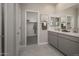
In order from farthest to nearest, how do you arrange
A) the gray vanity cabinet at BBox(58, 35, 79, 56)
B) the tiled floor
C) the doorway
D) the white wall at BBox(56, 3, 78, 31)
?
the doorway, the white wall at BBox(56, 3, 78, 31), the tiled floor, the gray vanity cabinet at BBox(58, 35, 79, 56)

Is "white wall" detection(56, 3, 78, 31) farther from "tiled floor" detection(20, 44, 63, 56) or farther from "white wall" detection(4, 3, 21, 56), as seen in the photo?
"white wall" detection(4, 3, 21, 56)

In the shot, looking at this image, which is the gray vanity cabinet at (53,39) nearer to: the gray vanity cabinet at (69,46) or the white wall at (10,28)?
the gray vanity cabinet at (69,46)

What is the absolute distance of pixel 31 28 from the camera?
4.26 m

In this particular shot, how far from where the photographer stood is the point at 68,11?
381cm

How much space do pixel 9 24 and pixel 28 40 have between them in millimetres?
2158

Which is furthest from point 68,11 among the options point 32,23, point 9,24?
point 9,24

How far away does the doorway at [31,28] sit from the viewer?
4.16m

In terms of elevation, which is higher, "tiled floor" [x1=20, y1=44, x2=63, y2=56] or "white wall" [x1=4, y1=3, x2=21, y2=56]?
"white wall" [x1=4, y1=3, x2=21, y2=56]

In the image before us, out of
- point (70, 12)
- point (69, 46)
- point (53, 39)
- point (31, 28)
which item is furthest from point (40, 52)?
point (70, 12)

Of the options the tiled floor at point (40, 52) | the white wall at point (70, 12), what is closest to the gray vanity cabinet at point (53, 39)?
the tiled floor at point (40, 52)

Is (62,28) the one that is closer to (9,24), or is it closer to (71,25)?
(71,25)

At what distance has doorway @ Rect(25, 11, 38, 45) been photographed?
13.7 feet

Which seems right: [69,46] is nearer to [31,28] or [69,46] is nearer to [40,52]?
[40,52]

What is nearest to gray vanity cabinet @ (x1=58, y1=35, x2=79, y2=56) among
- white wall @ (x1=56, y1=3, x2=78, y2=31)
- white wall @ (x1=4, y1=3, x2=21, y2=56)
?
white wall @ (x1=56, y1=3, x2=78, y2=31)
